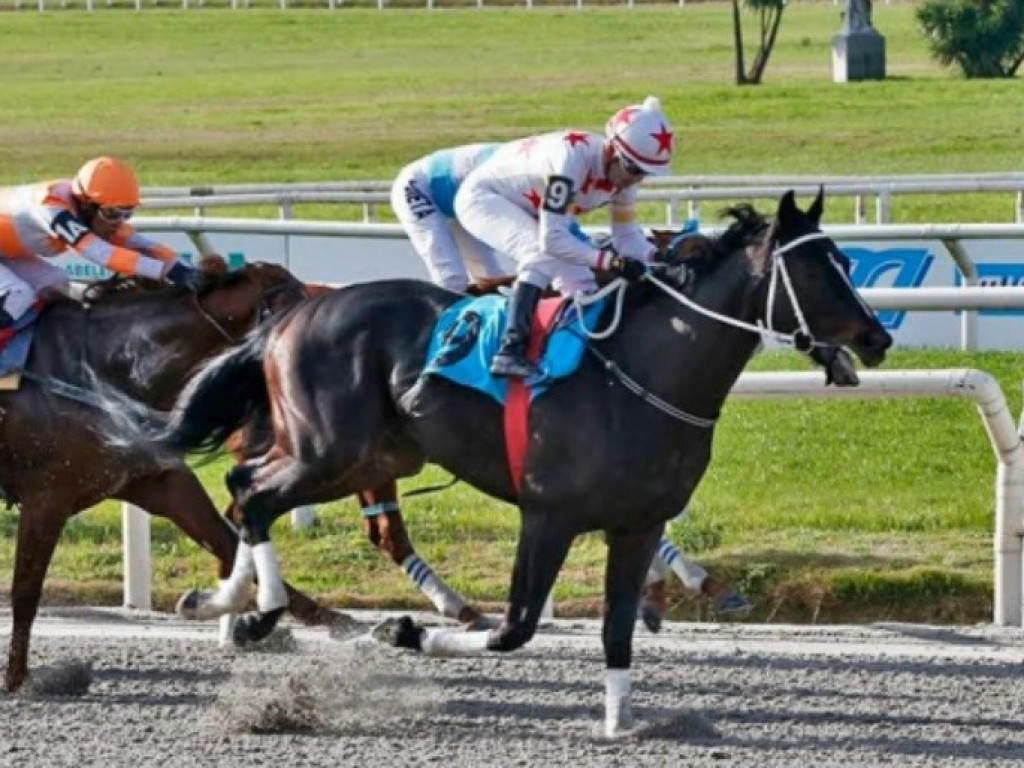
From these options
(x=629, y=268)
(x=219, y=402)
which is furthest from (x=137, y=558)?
(x=629, y=268)

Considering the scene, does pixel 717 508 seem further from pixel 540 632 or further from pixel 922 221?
pixel 922 221

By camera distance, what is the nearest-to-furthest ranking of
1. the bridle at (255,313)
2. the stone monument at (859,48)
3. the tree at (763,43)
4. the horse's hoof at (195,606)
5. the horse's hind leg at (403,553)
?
the horse's hoof at (195,606)
the bridle at (255,313)
the horse's hind leg at (403,553)
the stone monument at (859,48)
the tree at (763,43)

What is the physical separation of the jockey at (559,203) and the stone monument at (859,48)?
34484mm

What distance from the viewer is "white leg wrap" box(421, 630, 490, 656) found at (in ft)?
23.0

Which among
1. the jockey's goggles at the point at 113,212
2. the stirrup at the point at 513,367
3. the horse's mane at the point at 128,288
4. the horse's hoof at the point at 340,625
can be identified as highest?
the jockey's goggles at the point at 113,212

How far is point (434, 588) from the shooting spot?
27.2 feet

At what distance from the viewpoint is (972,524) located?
9.58m

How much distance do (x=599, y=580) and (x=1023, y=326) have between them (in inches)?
192

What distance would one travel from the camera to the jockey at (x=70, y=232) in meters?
7.95

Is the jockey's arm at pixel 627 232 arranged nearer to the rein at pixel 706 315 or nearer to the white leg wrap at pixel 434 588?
the rein at pixel 706 315

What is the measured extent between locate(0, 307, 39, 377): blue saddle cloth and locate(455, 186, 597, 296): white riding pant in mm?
1387

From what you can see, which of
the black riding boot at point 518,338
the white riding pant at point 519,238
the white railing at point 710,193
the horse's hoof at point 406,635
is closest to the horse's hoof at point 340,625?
the horse's hoof at point 406,635

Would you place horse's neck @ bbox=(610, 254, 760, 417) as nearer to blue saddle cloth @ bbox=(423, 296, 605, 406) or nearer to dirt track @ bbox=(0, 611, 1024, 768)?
blue saddle cloth @ bbox=(423, 296, 605, 406)

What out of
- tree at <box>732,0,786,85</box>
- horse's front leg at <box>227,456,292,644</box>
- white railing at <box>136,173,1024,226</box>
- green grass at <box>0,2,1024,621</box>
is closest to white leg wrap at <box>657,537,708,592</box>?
green grass at <box>0,2,1024,621</box>
